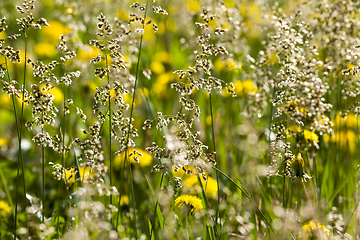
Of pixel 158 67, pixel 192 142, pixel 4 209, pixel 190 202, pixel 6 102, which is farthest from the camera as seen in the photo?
pixel 158 67

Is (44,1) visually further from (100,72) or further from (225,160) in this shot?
(100,72)

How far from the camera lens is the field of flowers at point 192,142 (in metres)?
1.24

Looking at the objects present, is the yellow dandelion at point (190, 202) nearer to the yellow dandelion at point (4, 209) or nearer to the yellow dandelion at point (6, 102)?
the yellow dandelion at point (4, 209)

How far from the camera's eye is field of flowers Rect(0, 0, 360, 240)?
48.9 inches

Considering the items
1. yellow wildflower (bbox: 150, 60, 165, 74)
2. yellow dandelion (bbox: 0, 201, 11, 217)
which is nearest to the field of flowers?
yellow dandelion (bbox: 0, 201, 11, 217)

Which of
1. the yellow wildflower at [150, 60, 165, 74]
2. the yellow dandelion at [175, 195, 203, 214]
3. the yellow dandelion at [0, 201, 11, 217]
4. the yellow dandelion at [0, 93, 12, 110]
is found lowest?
the yellow dandelion at [0, 201, 11, 217]

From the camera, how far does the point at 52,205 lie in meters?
2.07

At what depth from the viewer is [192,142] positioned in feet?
4.24

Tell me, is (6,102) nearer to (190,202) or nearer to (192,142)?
(190,202)

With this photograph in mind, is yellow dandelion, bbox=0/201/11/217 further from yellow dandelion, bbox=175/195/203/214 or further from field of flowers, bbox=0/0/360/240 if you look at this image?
yellow dandelion, bbox=175/195/203/214

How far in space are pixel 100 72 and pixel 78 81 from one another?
184cm

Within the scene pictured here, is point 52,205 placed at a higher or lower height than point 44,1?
lower

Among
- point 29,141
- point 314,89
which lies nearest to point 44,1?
point 29,141

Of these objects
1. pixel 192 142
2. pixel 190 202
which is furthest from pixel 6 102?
pixel 192 142
